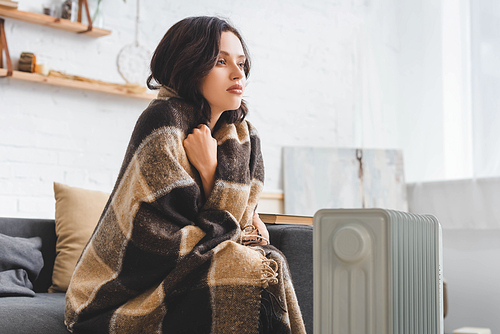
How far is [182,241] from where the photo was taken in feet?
3.87

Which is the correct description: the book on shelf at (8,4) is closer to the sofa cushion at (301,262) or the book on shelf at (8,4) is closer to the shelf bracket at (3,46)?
the shelf bracket at (3,46)

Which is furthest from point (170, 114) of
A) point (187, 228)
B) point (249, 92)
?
point (249, 92)

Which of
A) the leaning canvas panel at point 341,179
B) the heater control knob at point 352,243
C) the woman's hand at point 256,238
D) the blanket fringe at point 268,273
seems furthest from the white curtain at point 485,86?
the heater control knob at point 352,243

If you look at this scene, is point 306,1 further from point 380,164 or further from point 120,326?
point 120,326

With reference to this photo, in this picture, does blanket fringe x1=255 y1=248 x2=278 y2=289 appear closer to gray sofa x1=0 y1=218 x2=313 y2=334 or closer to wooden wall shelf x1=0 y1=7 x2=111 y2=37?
gray sofa x1=0 y1=218 x2=313 y2=334

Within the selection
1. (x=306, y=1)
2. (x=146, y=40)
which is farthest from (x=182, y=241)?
(x=306, y=1)

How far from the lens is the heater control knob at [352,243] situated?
0.89 metres

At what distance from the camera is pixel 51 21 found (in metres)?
2.59

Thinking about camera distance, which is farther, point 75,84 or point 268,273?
point 75,84

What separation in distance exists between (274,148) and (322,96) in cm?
57

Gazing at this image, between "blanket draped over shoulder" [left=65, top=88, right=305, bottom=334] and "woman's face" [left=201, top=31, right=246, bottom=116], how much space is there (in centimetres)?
8

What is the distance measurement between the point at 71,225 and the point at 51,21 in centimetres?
122

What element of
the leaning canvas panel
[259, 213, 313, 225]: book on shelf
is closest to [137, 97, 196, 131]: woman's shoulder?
[259, 213, 313, 225]: book on shelf

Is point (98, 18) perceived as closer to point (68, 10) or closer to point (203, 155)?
point (68, 10)
